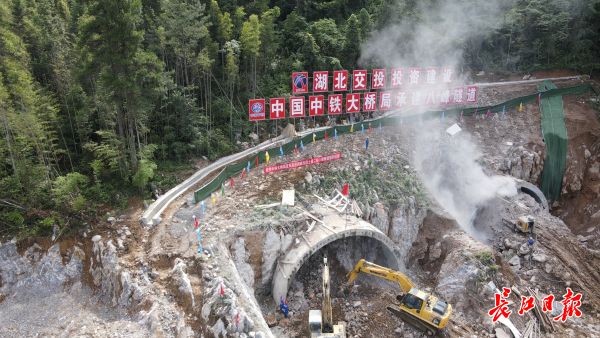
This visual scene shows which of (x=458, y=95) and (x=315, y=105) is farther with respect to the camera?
(x=458, y=95)

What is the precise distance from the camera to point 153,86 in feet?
88.8

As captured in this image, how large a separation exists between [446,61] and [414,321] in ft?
113

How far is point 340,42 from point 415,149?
46.9ft

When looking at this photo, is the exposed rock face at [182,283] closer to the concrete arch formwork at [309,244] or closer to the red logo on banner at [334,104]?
the concrete arch formwork at [309,244]

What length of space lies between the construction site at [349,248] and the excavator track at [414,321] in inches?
3.3

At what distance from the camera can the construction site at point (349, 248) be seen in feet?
69.8

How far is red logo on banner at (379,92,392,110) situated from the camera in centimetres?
3797

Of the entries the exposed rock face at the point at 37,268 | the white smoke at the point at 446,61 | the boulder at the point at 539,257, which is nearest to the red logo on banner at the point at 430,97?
the white smoke at the point at 446,61

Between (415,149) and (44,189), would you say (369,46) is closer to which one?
(415,149)

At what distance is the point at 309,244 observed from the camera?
2566 cm

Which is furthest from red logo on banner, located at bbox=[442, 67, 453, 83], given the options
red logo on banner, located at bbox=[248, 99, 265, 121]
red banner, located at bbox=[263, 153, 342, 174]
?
red logo on banner, located at bbox=[248, 99, 265, 121]

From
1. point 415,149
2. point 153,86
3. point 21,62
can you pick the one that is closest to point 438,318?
point 415,149

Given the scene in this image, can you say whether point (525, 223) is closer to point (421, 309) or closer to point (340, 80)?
point (421, 309)

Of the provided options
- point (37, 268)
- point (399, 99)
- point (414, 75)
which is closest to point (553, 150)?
point (414, 75)
